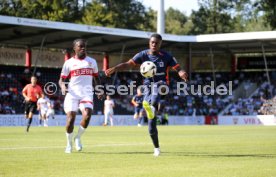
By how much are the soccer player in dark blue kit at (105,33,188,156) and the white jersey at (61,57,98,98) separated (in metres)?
1.12

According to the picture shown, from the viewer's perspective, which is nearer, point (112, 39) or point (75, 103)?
point (75, 103)

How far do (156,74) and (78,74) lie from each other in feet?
6.59

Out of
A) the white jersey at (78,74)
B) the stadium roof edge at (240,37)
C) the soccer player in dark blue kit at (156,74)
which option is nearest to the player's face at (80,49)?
the white jersey at (78,74)

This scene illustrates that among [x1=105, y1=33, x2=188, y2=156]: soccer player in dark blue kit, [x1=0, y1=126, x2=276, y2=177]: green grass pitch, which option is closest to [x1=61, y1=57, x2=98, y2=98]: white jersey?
[x1=105, y1=33, x2=188, y2=156]: soccer player in dark blue kit

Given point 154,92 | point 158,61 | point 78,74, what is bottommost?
point 154,92

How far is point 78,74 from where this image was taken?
46.6ft

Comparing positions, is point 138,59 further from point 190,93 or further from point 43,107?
point 190,93

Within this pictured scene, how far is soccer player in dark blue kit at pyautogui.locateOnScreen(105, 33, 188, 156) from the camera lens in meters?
13.1

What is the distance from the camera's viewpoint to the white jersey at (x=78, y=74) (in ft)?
46.6

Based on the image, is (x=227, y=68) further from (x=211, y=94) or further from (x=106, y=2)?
(x=106, y=2)

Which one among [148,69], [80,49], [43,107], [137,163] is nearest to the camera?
[137,163]

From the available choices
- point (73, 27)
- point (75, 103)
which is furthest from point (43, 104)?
point (75, 103)

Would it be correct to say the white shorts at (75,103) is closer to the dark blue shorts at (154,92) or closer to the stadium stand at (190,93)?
the dark blue shorts at (154,92)

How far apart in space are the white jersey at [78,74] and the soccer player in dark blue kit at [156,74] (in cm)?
112
